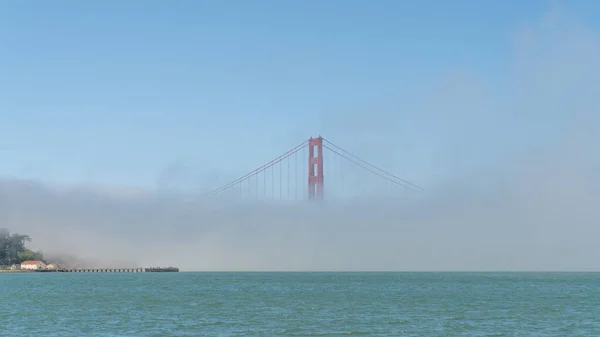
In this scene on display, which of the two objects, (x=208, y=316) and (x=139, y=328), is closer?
(x=139, y=328)

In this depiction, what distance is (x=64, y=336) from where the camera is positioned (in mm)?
44438

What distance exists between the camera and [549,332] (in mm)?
47094

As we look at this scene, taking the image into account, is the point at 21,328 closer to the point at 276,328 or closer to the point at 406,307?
the point at 276,328

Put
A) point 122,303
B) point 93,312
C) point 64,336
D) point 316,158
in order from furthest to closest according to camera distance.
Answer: point 316,158, point 122,303, point 93,312, point 64,336

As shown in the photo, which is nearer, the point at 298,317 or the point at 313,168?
the point at 298,317

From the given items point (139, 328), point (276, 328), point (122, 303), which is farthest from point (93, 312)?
point (276, 328)

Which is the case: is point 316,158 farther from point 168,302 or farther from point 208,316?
point 208,316

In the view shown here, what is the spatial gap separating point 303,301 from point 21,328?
32251 mm

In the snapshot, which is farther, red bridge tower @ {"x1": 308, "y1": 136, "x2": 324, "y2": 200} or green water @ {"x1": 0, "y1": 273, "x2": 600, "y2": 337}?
red bridge tower @ {"x1": 308, "y1": 136, "x2": 324, "y2": 200}

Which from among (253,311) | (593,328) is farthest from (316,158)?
(593,328)

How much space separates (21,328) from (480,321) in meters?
32.2

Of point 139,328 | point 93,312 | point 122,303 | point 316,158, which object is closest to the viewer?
point 139,328

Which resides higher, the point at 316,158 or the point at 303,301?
the point at 316,158

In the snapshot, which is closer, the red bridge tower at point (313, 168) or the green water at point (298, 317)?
the green water at point (298, 317)
